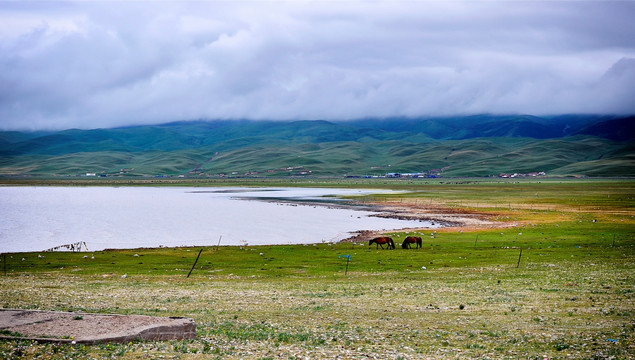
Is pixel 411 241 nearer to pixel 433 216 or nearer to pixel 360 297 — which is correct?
pixel 360 297

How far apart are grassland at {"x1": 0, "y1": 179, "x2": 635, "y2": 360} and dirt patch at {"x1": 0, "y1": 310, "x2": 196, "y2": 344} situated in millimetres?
540

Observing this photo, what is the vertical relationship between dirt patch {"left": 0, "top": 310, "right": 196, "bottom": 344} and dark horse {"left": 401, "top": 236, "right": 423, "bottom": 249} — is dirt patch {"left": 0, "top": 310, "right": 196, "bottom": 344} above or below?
above

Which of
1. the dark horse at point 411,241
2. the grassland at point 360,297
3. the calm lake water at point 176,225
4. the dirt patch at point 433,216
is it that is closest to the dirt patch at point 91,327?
the grassland at point 360,297

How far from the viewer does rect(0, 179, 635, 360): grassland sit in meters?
16.8

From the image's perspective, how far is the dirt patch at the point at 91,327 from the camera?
16719 mm

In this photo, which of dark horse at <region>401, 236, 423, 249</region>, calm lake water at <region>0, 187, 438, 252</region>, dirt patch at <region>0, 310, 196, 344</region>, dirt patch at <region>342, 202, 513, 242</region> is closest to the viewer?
dirt patch at <region>0, 310, 196, 344</region>

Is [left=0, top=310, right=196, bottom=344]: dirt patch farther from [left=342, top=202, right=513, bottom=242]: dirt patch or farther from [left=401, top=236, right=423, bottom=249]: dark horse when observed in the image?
[left=342, top=202, right=513, bottom=242]: dirt patch

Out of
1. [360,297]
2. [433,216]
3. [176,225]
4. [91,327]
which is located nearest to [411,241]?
[360,297]

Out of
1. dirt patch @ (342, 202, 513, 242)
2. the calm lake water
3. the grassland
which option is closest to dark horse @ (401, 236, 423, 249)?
the grassland

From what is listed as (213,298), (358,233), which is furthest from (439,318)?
(358,233)

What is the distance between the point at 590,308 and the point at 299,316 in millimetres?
12550

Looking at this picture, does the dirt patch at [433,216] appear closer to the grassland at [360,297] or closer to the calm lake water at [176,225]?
the calm lake water at [176,225]

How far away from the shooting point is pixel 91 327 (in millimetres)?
17656

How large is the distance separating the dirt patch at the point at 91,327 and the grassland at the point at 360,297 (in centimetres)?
54
